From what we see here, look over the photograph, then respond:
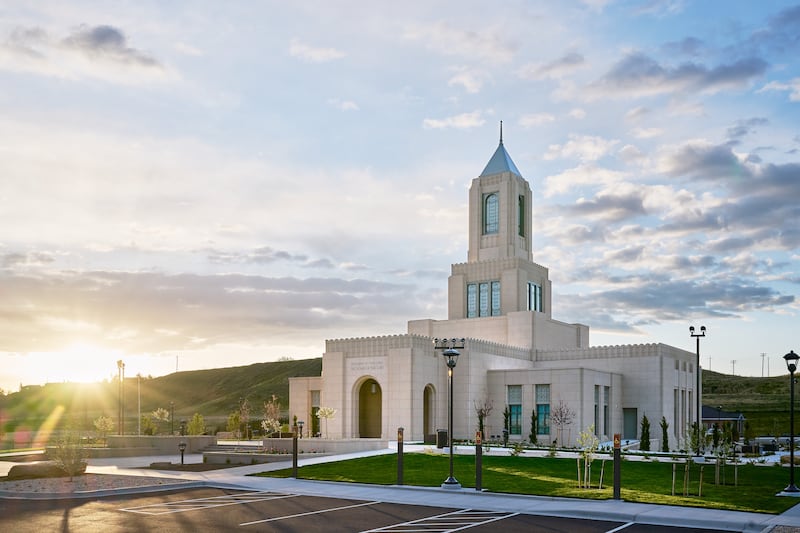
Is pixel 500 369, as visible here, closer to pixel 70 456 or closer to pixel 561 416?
pixel 561 416

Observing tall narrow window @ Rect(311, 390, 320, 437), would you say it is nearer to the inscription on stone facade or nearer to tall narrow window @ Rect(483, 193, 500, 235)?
the inscription on stone facade

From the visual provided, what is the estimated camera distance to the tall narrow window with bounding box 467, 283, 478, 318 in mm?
70375

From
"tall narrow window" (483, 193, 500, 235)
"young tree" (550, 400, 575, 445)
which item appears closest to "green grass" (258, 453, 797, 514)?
"young tree" (550, 400, 575, 445)

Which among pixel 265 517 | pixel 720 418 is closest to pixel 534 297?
pixel 720 418

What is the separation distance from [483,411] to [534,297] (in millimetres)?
18579

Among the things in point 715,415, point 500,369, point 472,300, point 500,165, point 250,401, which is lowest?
point 250,401

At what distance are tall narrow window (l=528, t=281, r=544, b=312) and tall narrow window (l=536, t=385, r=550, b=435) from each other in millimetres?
15653

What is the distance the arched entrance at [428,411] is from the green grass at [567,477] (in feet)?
53.1

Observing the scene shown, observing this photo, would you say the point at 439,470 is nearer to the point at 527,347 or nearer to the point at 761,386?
the point at 527,347

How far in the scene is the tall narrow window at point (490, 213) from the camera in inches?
2844

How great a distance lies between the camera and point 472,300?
70625mm


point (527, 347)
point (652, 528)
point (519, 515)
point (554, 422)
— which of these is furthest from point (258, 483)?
point (527, 347)

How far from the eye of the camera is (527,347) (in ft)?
215

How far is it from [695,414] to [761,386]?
92.7 meters
